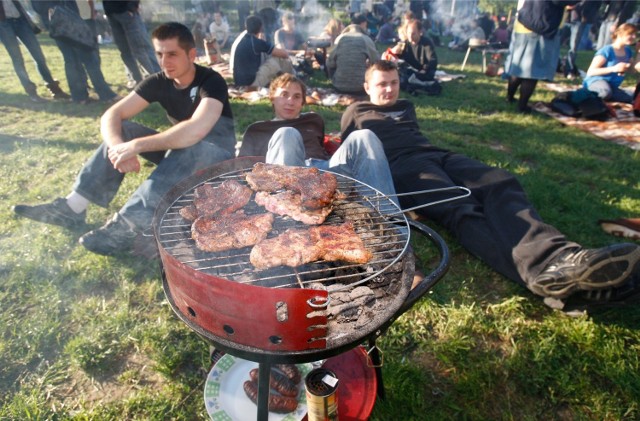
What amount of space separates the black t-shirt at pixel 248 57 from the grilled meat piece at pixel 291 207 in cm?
754

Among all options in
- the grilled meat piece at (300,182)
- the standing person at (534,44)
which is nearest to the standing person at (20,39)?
the grilled meat piece at (300,182)

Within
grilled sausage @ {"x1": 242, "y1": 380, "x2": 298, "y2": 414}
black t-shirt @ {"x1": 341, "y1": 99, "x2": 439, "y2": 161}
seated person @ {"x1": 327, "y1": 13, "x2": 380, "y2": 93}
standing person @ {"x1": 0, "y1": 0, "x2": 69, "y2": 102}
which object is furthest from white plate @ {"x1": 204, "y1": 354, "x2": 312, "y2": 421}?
standing person @ {"x1": 0, "y1": 0, "x2": 69, "y2": 102}

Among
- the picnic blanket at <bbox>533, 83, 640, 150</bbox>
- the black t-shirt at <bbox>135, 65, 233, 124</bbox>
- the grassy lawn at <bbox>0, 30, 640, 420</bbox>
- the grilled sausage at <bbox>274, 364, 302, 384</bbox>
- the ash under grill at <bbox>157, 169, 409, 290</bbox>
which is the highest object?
the black t-shirt at <bbox>135, 65, 233, 124</bbox>

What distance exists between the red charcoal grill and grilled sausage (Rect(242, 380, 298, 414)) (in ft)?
1.20

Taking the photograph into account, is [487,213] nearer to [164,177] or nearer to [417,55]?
[164,177]

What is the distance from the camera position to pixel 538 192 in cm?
497

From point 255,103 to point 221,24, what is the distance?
1026cm

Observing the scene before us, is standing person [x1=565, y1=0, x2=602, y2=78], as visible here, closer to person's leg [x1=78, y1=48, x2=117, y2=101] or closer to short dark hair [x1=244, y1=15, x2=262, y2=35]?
short dark hair [x1=244, y1=15, x2=262, y2=35]

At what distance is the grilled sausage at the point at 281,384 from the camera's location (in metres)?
2.32

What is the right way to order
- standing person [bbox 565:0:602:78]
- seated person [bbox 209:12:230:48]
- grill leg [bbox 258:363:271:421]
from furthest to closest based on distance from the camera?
seated person [bbox 209:12:230:48], standing person [bbox 565:0:602:78], grill leg [bbox 258:363:271:421]

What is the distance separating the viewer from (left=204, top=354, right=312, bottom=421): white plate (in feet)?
7.45

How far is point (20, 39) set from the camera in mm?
8430

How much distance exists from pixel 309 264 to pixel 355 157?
174 centimetres

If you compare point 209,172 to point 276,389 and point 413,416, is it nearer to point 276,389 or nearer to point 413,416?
point 276,389
